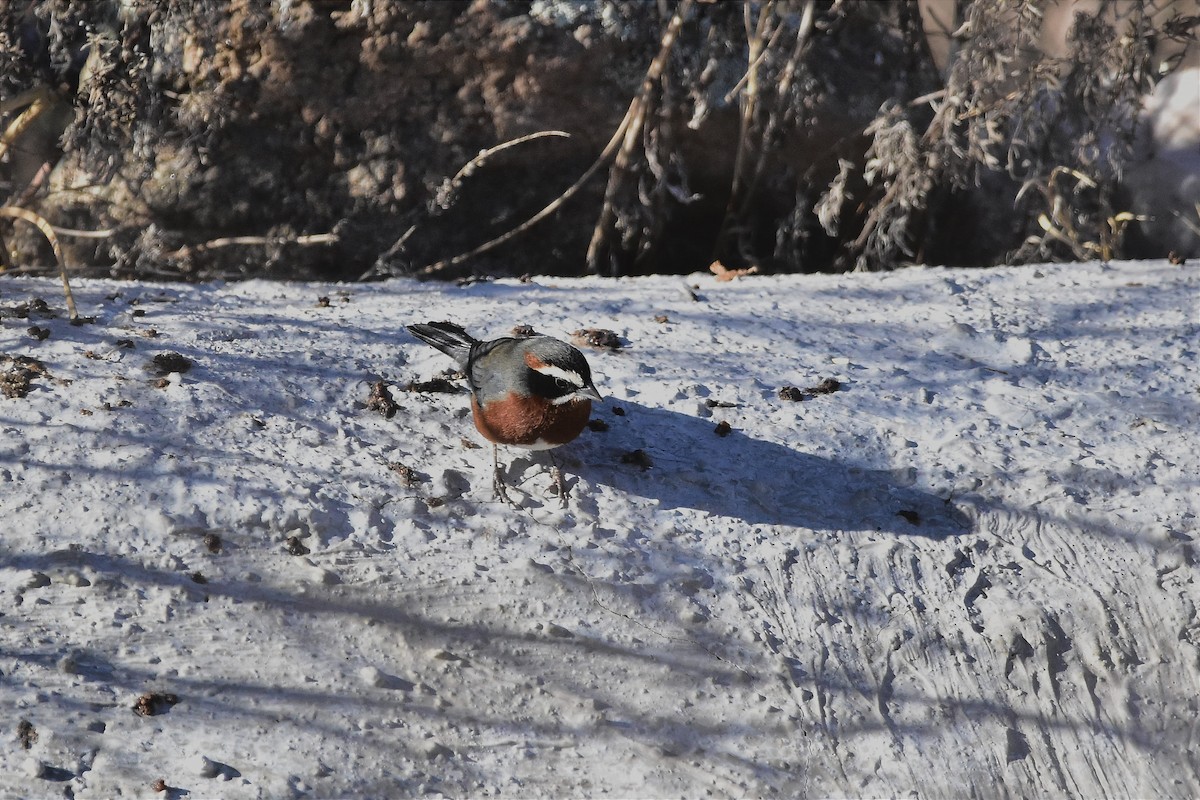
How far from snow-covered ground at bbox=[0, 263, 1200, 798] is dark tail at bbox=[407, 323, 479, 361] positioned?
0.44 ft

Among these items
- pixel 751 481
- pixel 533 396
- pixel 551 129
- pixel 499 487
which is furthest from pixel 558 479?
pixel 551 129

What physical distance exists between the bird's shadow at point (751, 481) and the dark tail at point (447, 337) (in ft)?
1.58

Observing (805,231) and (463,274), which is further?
(805,231)

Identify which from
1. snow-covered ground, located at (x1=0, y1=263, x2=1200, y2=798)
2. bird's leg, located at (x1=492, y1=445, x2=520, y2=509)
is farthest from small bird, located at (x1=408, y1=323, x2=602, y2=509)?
snow-covered ground, located at (x1=0, y1=263, x2=1200, y2=798)

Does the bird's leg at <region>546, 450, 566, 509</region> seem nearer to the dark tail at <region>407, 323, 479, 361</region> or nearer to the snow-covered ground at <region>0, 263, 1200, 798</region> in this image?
the snow-covered ground at <region>0, 263, 1200, 798</region>

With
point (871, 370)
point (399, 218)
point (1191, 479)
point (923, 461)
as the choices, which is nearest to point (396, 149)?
point (399, 218)

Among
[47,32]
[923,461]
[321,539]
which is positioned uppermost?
[47,32]

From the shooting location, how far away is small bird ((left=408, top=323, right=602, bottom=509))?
3.10 metres


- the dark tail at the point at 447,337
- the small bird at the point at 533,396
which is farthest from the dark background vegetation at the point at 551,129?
the small bird at the point at 533,396

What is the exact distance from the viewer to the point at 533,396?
3102 millimetres

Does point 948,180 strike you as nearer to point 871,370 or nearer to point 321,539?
point 871,370

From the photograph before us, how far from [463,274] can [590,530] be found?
7.84 feet

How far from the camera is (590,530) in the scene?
3094 millimetres

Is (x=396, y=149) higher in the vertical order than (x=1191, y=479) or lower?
higher
